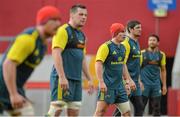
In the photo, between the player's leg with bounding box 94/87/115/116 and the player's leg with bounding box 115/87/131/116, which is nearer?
the player's leg with bounding box 94/87/115/116

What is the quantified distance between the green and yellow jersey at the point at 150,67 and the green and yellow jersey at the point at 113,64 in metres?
2.52

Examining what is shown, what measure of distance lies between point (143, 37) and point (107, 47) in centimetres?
793

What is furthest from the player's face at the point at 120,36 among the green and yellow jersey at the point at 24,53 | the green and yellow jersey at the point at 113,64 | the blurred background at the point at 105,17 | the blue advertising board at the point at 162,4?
the blue advertising board at the point at 162,4

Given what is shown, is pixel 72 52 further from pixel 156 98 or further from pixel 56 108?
pixel 156 98

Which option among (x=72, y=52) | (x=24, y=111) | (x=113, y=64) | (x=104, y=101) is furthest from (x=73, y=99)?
(x=24, y=111)

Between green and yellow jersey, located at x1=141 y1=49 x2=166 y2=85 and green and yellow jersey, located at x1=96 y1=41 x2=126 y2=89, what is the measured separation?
8.27 feet

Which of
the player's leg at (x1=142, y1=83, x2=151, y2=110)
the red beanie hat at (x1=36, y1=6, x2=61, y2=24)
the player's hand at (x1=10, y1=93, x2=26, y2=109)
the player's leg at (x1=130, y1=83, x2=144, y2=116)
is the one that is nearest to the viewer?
Result: the player's hand at (x1=10, y1=93, x2=26, y2=109)

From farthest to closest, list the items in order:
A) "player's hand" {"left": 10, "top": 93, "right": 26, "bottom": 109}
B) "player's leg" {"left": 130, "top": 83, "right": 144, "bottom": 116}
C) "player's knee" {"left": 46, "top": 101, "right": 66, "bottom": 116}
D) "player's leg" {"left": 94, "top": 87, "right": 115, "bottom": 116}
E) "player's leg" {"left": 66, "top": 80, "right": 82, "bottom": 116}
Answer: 1. "player's leg" {"left": 130, "top": 83, "right": 144, "bottom": 116}
2. "player's leg" {"left": 94, "top": 87, "right": 115, "bottom": 116}
3. "player's leg" {"left": 66, "top": 80, "right": 82, "bottom": 116}
4. "player's knee" {"left": 46, "top": 101, "right": 66, "bottom": 116}
5. "player's hand" {"left": 10, "top": 93, "right": 26, "bottom": 109}

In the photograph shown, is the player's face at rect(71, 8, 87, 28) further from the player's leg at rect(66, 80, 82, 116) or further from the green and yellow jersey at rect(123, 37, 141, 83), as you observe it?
the green and yellow jersey at rect(123, 37, 141, 83)

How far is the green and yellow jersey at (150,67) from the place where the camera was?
1137 cm

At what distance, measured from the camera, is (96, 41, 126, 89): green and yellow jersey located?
28.7ft

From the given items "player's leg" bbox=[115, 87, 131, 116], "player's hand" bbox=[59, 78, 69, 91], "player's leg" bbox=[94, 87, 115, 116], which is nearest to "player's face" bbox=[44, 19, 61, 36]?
"player's hand" bbox=[59, 78, 69, 91]

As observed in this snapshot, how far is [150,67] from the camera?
11.4 metres

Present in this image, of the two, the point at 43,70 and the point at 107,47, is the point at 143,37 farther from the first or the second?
the point at 107,47
